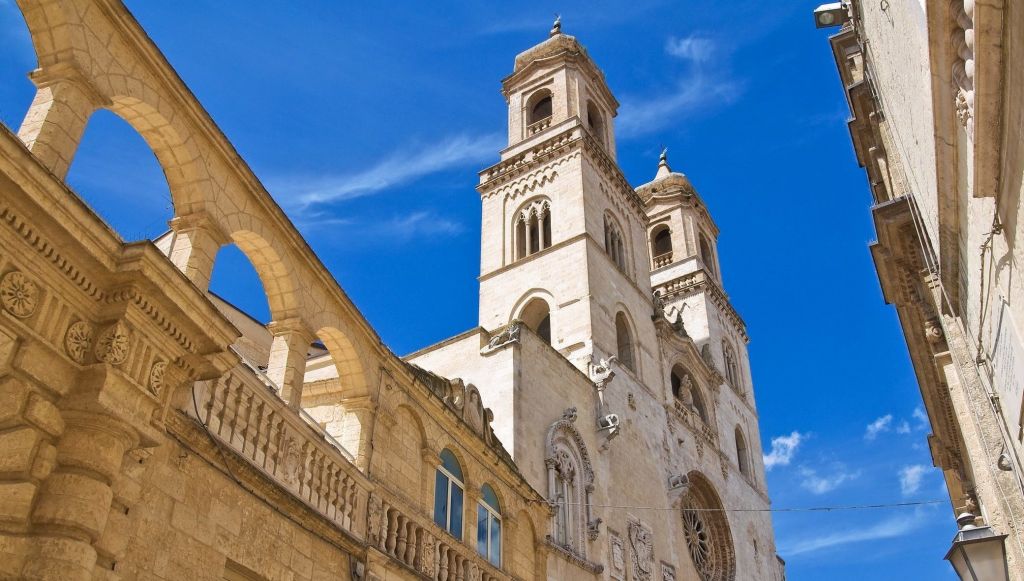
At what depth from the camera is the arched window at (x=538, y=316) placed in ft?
82.4

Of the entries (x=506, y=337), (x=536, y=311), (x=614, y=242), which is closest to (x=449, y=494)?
(x=506, y=337)

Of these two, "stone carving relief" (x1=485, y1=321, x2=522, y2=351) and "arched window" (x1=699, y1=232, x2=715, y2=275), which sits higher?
"arched window" (x1=699, y1=232, x2=715, y2=275)

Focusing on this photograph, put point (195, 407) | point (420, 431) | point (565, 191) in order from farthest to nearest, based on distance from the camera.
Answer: point (565, 191) < point (420, 431) < point (195, 407)

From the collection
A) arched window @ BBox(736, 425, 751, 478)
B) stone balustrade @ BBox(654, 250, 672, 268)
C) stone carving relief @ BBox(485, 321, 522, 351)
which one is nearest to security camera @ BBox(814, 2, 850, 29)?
stone carving relief @ BBox(485, 321, 522, 351)

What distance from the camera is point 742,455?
1255 inches

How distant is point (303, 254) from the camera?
10.1 meters

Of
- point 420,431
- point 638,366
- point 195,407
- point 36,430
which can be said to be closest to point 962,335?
point 420,431

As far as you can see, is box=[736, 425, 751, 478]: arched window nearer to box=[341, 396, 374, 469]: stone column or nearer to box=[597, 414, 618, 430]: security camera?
box=[597, 414, 618, 430]: security camera

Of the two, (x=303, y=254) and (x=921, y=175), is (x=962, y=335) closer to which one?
(x=921, y=175)

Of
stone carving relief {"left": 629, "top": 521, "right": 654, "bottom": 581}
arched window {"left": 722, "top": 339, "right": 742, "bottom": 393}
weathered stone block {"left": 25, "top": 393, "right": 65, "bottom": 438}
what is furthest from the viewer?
arched window {"left": 722, "top": 339, "right": 742, "bottom": 393}

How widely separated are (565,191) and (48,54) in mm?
20348

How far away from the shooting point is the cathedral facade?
6008 millimetres

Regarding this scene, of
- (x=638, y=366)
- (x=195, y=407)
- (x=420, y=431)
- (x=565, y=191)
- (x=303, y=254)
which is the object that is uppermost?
(x=565, y=191)

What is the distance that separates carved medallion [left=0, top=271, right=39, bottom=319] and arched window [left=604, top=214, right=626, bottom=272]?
21.9 metres
